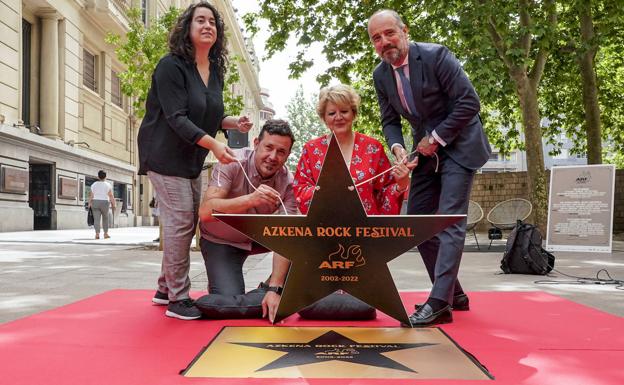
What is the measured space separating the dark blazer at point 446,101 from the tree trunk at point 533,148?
33.9ft

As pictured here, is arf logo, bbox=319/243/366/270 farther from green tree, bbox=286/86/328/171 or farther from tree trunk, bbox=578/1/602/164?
green tree, bbox=286/86/328/171

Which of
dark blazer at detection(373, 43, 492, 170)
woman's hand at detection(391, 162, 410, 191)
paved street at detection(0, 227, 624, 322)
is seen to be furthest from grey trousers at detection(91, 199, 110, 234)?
woman's hand at detection(391, 162, 410, 191)

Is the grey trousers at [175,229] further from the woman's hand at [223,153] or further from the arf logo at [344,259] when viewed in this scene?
the arf logo at [344,259]

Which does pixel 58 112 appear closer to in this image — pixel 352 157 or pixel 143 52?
pixel 143 52

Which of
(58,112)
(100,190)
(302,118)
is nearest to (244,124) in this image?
(100,190)

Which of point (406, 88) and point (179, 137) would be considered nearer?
point (179, 137)

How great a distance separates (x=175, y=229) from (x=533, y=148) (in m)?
11.8

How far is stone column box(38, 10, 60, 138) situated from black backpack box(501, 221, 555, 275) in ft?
48.7

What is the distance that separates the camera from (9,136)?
14484 millimetres

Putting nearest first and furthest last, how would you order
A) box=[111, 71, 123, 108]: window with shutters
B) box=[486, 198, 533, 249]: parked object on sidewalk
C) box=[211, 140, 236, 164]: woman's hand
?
1. box=[211, 140, 236, 164]: woman's hand
2. box=[486, 198, 533, 249]: parked object on sidewalk
3. box=[111, 71, 123, 108]: window with shutters

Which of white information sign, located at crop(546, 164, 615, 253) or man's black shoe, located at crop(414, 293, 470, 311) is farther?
white information sign, located at crop(546, 164, 615, 253)

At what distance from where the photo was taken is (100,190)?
13.8m

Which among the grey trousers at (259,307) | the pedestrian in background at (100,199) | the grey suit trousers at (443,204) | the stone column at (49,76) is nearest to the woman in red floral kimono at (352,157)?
the grey suit trousers at (443,204)

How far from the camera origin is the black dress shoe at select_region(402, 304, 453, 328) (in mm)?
3387
